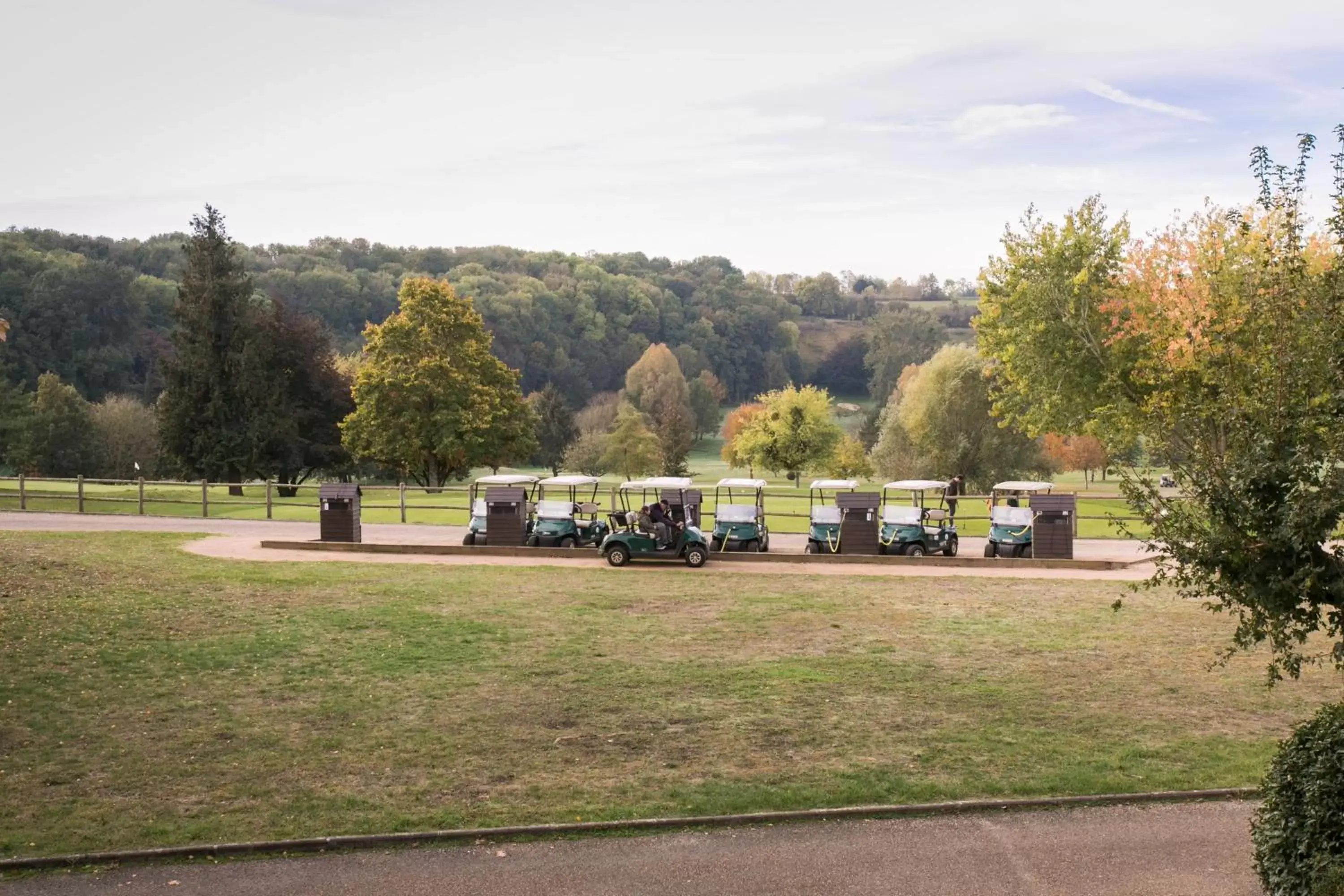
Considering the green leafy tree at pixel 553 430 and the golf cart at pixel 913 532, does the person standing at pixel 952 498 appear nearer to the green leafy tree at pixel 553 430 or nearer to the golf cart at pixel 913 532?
the golf cart at pixel 913 532

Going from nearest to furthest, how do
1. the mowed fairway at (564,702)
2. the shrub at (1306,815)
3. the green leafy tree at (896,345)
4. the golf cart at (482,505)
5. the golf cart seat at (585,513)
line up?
the shrub at (1306,815) → the mowed fairway at (564,702) → the golf cart seat at (585,513) → the golf cart at (482,505) → the green leafy tree at (896,345)

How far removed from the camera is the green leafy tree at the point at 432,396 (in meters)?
50.6

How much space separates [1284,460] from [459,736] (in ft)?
27.4

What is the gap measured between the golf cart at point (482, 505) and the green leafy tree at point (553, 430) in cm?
5376

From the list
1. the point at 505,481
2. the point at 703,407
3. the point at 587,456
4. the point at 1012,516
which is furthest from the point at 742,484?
the point at 703,407

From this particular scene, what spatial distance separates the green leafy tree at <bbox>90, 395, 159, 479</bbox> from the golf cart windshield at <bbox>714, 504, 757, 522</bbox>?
168ft

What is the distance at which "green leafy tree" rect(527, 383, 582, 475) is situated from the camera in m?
86.7

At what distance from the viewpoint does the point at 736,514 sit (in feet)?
89.9

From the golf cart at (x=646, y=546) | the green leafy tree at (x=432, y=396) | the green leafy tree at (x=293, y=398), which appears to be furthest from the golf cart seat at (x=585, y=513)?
the green leafy tree at (x=293, y=398)

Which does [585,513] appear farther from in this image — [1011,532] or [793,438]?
[793,438]

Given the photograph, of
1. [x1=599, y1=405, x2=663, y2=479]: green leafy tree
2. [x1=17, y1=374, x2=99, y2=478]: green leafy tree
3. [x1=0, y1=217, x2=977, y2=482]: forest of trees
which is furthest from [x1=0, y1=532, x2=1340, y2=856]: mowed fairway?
[x1=599, y1=405, x2=663, y2=479]: green leafy tree

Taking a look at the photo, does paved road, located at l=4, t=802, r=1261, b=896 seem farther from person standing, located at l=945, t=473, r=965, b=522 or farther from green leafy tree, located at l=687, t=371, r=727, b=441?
green leafy tree, located at l=687, t=371, r=727, b=441

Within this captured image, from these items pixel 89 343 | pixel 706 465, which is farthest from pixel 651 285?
pixel 89 343

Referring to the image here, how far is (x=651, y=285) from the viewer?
146250mm
